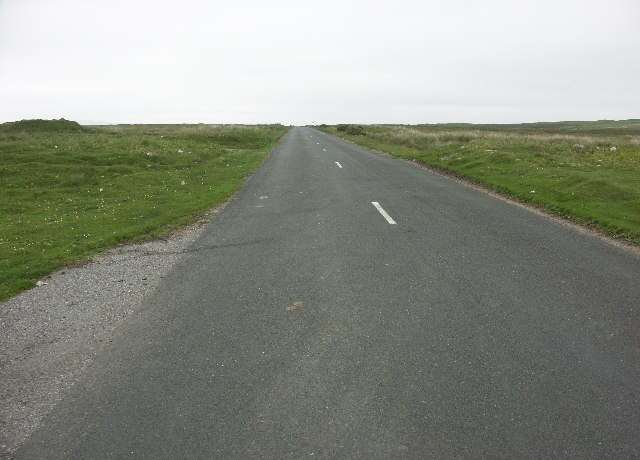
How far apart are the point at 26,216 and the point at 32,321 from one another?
9317mm

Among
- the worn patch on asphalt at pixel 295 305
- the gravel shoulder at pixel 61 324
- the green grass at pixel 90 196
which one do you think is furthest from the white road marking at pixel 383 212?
the green grass at pixel 90 196

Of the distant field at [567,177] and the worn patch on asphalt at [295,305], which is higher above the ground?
the distant field at [567,177]

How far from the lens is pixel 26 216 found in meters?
13.4

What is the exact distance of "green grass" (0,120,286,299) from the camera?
9383 millimetres

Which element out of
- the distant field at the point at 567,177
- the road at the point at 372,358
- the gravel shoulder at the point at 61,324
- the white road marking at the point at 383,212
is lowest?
the gravel shoulder at the point at 61,324

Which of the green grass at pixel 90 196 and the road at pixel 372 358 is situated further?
the green grass at pixel 90 196

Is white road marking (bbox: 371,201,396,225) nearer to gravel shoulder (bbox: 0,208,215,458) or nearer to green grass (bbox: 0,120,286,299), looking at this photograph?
gravel shoulder (bbox: 0,208,215,458)

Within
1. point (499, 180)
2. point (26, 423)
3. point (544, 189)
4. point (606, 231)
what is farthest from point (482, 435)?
point (499, 180)

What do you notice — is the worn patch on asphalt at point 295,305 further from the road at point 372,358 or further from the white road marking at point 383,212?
the white road marking at point 383,212

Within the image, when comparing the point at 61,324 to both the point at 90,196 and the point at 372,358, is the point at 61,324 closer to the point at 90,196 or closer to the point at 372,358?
the point at 372,358

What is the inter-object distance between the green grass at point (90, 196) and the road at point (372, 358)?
2.92m

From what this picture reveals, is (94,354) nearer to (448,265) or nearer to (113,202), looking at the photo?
(448,265)

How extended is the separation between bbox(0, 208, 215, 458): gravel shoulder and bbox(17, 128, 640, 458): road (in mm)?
223

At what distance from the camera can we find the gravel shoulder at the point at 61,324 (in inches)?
161
